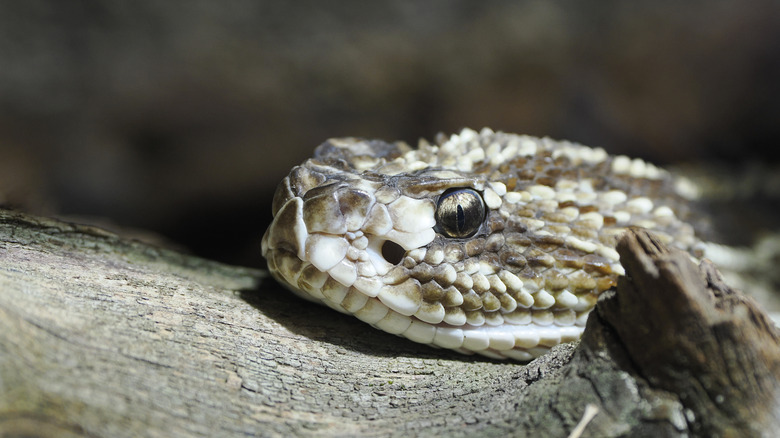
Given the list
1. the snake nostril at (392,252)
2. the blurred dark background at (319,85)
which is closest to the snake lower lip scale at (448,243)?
the snake nostril at (392,252)

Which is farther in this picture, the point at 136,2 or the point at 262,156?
the point at 262,156

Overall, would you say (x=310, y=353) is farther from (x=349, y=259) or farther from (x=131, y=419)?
(x=131, y=419)

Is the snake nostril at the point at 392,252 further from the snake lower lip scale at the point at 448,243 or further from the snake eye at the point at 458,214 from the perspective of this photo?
the snake eye at the point at 458,214

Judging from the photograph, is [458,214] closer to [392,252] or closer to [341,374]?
[392,252]

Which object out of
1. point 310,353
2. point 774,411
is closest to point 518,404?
point 774,411

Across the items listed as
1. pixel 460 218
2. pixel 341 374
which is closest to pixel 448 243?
pixel 460 218

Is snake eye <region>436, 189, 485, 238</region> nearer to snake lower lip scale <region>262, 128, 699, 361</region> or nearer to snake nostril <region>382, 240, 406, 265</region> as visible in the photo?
snake lower lip scale <region>262, 128, 699, 361</region>

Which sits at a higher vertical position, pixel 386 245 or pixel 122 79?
pixel 122 79
